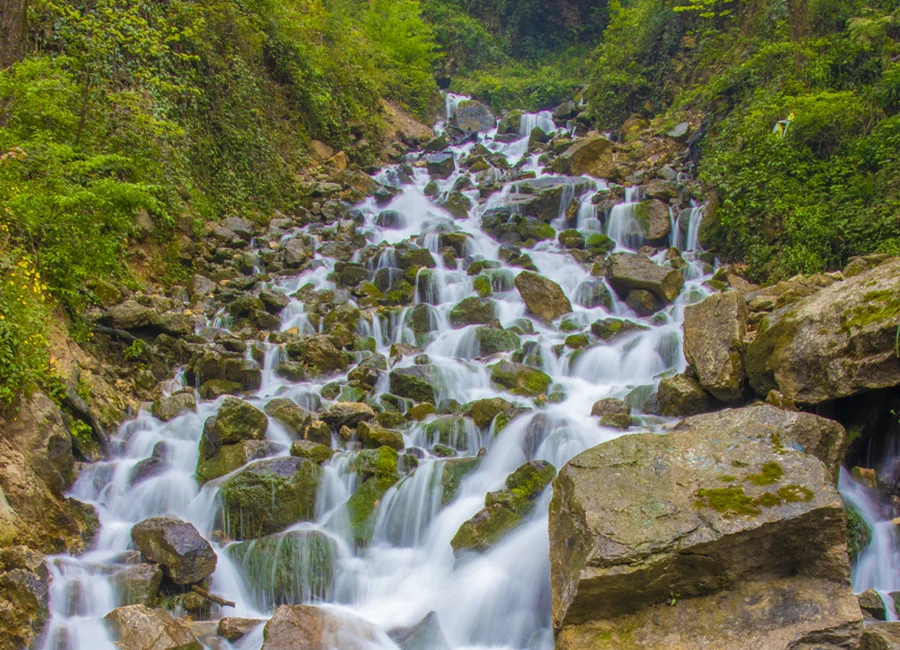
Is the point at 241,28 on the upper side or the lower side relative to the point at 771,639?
upper

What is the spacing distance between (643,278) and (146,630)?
395 inches

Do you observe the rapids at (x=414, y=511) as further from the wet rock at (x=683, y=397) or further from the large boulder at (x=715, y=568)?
the large boulder at (x=715, y=568)

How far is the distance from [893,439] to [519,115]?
2231 centimetres

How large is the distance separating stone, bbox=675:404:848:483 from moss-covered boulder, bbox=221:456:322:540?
13.6 ft

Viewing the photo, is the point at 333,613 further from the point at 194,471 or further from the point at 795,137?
the point at 795,137

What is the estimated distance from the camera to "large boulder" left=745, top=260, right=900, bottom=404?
5745mm

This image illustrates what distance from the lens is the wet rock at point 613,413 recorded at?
771cm

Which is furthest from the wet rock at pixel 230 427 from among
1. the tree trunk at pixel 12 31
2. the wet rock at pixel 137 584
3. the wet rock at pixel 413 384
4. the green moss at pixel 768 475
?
the tree trunk at pixel 12 31

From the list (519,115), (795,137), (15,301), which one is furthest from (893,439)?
(519,115)

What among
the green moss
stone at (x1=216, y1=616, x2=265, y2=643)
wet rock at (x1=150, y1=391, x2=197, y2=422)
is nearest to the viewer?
the green moss

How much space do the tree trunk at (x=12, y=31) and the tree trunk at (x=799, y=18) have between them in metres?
16.0

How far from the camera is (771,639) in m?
3.89

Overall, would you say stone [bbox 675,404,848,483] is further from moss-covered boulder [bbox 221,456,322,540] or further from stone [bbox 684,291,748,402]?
moss-covered boulder [bbox 221,456,322,540]

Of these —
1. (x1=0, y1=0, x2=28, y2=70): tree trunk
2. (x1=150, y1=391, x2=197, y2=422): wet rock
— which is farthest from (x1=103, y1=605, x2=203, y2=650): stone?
(x1=0, y1=0, x2=28, y2=70): tree trunk
